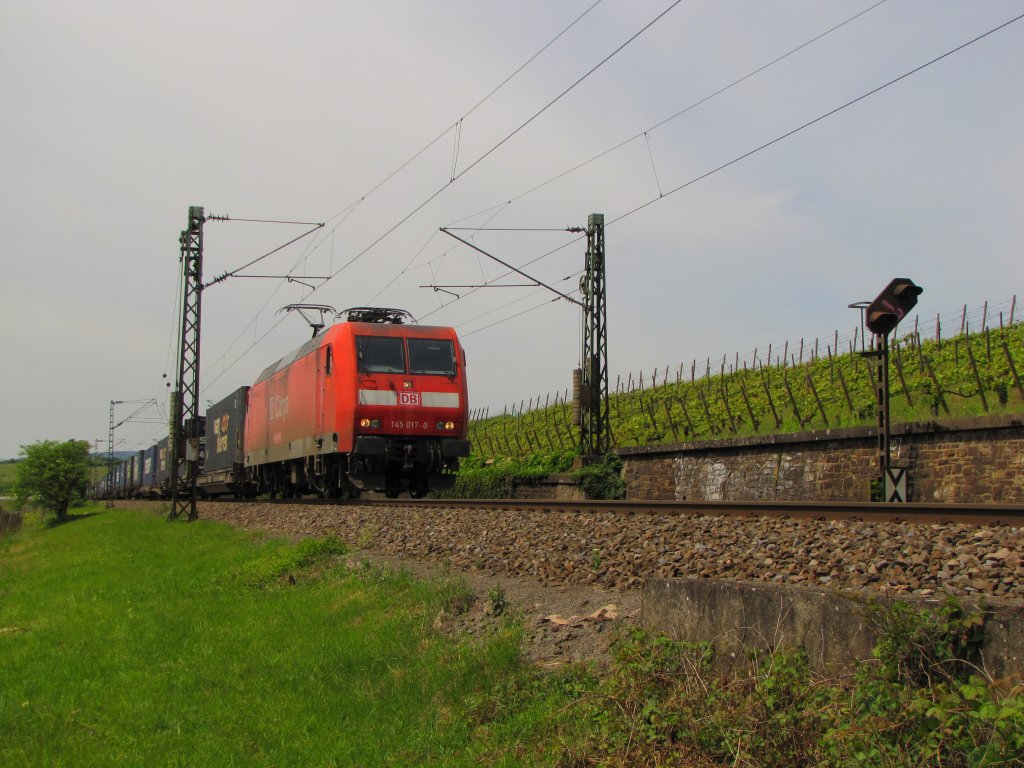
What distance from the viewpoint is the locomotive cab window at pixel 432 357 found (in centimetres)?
2000

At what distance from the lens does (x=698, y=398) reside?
1341 inches

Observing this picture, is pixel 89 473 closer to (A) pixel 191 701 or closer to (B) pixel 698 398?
(B) pixel 698 398

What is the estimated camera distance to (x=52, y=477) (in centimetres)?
5588

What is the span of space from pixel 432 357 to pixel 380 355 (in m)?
1.13

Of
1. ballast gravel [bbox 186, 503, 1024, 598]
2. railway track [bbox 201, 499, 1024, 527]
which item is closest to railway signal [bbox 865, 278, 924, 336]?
railway track [bbox 201, 499, 1024, 527]

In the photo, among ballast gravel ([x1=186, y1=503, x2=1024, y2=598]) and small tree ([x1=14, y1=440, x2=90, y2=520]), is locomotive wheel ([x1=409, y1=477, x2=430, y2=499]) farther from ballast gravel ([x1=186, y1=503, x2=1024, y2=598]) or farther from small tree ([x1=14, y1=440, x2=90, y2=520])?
small tree ([x1=14, y1=440, x2=90, y2=520])

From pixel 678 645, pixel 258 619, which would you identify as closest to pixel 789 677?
pixel 678 645

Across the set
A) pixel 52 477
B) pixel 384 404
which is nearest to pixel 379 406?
pixel 384 404

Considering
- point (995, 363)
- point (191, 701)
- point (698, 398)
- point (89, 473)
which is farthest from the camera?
point (89, 473)

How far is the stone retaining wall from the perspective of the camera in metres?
14.8

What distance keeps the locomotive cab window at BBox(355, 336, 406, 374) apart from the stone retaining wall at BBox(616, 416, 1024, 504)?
6.90 meters

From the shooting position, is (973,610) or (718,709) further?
(718,709)

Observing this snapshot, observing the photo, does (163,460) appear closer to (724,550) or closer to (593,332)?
(593,332)

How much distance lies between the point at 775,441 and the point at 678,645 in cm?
1497
